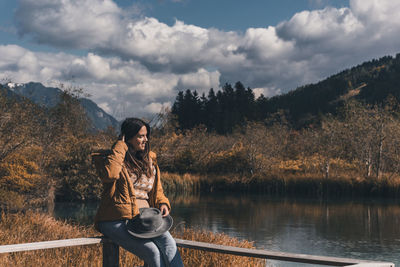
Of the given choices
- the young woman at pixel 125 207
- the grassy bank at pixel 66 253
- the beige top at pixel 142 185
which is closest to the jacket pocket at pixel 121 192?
the young woman at pixel 125 207

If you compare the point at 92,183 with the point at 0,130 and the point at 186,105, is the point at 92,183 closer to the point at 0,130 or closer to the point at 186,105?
the point at 0,130

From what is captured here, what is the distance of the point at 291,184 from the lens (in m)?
27.2

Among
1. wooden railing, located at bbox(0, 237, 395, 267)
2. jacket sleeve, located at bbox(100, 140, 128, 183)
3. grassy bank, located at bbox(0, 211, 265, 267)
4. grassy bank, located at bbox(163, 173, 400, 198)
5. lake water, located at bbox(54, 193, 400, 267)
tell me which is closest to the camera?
wooden railing, located at bbox(0, 237, 395, 267)

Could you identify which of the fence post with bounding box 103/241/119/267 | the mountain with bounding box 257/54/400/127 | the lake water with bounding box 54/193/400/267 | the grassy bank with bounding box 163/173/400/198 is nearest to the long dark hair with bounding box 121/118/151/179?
the fence post with bounding box 103/241/119/267

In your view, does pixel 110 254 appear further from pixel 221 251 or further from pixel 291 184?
pixel 291 184

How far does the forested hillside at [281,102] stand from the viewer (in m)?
62.6

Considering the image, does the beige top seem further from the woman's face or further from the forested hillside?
the forested hillside

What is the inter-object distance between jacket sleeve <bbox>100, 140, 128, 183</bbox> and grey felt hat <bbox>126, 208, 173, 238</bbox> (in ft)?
1.18

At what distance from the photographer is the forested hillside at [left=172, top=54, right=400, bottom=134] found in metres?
62.6

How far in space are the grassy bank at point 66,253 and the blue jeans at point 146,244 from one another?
1513 mm

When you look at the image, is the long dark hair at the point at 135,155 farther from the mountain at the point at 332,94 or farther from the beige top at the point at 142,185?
the mountain at the point at 332,94

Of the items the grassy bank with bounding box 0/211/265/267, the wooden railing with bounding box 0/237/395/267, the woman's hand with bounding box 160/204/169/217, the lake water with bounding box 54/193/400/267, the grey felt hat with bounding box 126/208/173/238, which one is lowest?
the lake water with bounding box 54/193/400/267

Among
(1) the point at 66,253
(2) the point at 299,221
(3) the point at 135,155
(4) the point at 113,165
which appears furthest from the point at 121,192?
(2) the point at 299,221

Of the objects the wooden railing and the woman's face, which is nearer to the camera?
the wooden railing
